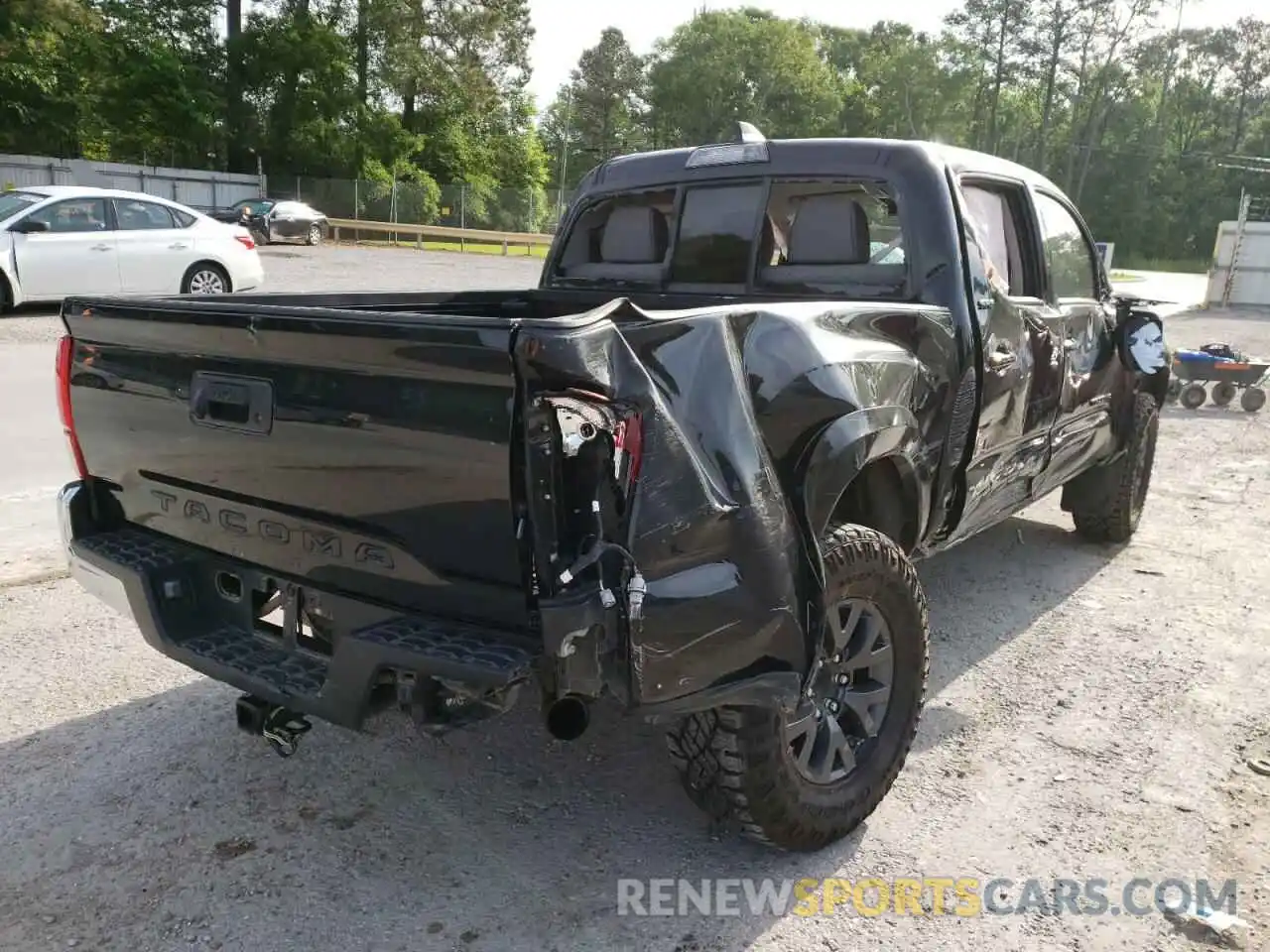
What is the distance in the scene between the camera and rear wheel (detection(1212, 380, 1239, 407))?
10984 mm

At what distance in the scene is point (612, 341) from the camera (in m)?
2.17

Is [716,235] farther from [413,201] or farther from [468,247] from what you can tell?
[413,201]

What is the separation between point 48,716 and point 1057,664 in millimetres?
3783

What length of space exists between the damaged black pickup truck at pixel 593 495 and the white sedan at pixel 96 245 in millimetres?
10295

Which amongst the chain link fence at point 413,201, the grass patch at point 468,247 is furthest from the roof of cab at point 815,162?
the chain link fence at point 413,201

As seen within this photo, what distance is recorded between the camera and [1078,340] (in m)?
4.82

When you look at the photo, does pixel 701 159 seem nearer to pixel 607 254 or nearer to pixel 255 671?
pixel 607 254

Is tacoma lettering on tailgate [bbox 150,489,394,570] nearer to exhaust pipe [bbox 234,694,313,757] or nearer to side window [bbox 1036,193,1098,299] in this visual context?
exhaust pipe [bbox 234,694,313,757]

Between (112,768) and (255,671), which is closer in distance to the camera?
(255,671)

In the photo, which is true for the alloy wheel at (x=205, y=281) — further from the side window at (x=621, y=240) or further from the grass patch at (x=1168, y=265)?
the grass patch at (x=1168, y=265)

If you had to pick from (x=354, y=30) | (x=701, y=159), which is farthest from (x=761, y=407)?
(x=354, y=30)

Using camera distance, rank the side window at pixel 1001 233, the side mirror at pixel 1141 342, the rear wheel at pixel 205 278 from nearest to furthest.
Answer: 1. the side window at pixel 1001 233
2. the side mirror at pixel 1141 342
3. the rear wheel at pixel 205 278

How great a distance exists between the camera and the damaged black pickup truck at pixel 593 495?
85.1 inches

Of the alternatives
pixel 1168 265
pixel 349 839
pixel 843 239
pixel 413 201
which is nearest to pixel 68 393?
pixel 349 839
